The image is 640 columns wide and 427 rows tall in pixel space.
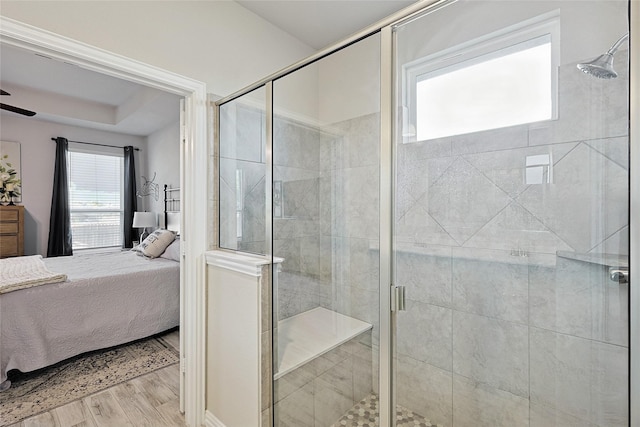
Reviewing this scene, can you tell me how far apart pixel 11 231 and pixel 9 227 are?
0.18ft

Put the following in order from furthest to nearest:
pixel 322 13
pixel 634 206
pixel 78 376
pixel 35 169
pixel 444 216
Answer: pixel 35 169 < pixel 78 376 < pixel 322 13 < pixel 444 216 < pixel 634 206

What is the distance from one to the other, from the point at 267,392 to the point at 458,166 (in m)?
1.53

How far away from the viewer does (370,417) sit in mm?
1384

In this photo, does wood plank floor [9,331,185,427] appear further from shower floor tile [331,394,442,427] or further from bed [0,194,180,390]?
shower floor tile [331,394,442,427]

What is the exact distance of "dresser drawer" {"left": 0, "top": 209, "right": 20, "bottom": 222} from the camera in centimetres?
383

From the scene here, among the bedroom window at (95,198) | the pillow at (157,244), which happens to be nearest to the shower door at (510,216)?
the pillow at (157,244)

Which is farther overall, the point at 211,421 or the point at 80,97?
the point at 80,97

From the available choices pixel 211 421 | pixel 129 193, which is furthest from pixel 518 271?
pixel 129 193

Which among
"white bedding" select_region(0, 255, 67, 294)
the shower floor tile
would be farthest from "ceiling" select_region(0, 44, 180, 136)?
the shower floor tile

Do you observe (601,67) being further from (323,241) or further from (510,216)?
(323,241)

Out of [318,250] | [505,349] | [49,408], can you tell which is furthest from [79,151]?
[505,349]

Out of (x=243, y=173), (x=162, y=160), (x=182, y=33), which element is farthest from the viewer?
(x=162, y=160)

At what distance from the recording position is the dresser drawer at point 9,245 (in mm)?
3855

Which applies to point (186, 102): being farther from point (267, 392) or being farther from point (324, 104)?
point (267, 392)
